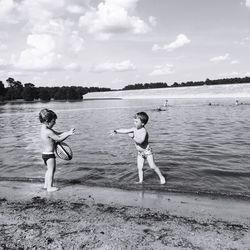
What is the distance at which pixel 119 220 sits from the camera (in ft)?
17.3

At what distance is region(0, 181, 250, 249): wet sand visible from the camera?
14.4ft

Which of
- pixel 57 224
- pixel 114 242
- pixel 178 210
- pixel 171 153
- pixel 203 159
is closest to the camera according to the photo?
pixel 114 242

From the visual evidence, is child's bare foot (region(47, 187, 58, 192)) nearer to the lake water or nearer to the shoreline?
the shoreline

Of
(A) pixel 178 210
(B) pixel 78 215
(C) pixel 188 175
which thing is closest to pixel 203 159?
(C) pixel 188 175

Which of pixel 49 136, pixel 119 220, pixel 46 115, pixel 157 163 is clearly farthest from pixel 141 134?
pixel 157 163

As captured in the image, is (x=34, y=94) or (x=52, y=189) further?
(x=34, y=94)

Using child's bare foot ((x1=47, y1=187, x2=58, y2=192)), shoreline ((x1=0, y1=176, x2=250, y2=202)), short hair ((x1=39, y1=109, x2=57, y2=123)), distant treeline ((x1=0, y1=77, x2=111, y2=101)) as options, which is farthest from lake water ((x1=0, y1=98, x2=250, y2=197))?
distant treeline ((x1=0, y1=77, x2=111, y2=101))

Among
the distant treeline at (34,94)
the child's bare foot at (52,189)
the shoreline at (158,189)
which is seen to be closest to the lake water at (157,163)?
the shoreline at (158,189)

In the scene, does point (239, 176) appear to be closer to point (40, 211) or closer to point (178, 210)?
point (178, 210)

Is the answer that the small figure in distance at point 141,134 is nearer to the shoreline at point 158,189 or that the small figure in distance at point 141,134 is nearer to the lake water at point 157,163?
the shoreline at point 158,189

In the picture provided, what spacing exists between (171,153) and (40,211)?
843 cm

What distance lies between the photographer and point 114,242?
14.4 ft

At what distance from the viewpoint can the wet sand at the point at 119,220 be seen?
4398 mm

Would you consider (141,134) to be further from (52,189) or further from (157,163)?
(157,163)
